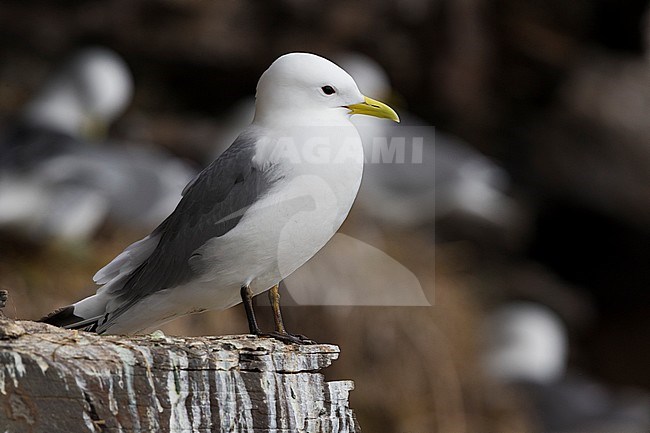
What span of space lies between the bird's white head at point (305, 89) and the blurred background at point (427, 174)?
1.64 metres

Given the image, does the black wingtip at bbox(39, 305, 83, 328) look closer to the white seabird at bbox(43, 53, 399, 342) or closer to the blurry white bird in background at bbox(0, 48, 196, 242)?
the white seabird at bbox(43, 53, 399, 342)

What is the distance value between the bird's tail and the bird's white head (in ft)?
1.01

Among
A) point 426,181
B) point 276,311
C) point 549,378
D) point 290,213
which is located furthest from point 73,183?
point 549,378

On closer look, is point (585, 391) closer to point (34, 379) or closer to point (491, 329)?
point (491, 329)

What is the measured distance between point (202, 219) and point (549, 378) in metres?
3.15

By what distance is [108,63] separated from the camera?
3.76m

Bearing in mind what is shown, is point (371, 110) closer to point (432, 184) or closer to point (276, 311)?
point (276, 311)

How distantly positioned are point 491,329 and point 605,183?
0.74 meters

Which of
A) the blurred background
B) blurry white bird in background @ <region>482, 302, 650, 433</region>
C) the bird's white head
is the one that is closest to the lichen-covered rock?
the bird's white head

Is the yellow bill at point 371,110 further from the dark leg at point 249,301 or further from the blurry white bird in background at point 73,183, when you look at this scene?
the blurry white bird in background at point 73,183

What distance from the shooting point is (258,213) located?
1.20 metres

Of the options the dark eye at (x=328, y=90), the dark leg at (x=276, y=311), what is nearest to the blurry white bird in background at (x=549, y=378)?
the dark leg at (x=276, y=311)

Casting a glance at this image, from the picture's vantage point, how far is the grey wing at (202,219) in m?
1.22

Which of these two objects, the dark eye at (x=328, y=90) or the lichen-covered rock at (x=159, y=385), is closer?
the lichen-covered rock at (x=159, y=385)
